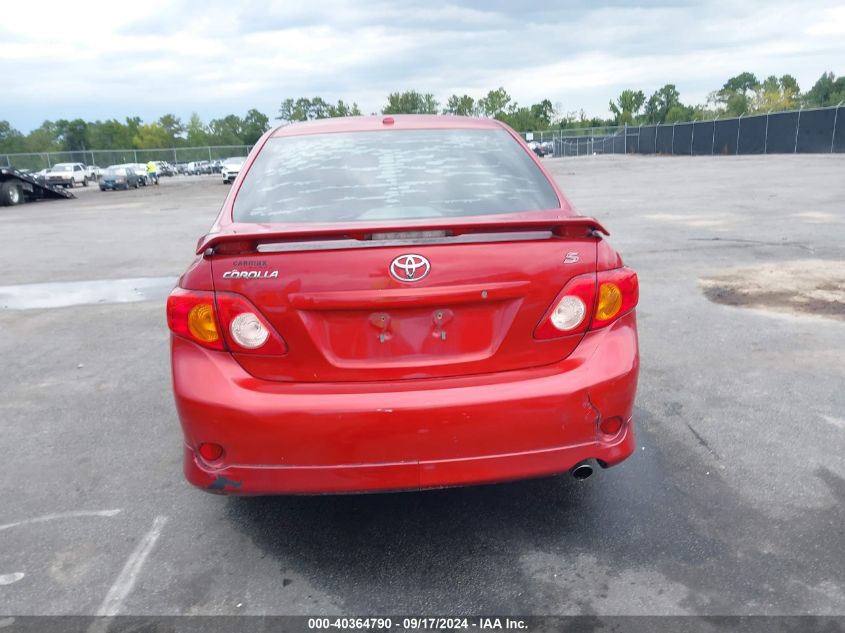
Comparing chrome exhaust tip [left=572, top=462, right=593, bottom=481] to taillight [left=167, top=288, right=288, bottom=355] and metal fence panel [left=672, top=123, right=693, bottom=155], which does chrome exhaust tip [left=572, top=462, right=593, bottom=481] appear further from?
metal fence panel [left=672, top=123, right=693, bottom=155]

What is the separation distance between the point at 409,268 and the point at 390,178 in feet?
3.06

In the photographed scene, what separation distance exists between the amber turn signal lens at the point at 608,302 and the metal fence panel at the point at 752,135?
47604 millimetres

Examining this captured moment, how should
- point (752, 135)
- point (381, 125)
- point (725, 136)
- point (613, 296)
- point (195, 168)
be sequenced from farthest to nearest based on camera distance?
point (195, 168), point (725, 136), point (752, 135), point (381, 125), point (613, 296)

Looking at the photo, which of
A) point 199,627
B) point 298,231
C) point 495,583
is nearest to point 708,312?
point 495,583

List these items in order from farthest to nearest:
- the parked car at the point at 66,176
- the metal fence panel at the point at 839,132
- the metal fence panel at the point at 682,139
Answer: the metal fence panel at the point at 682,139, the parked car at the point at 66,176, the metal fence panel at the point at 839,132

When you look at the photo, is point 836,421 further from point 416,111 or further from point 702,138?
point 416,111

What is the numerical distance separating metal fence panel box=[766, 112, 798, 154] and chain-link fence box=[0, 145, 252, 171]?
47.6m

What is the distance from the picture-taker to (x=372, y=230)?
8.59 feet

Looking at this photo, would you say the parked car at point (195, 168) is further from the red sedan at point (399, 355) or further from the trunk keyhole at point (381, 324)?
the trunk keyhole at point (381, 324)

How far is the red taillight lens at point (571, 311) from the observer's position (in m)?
2.71

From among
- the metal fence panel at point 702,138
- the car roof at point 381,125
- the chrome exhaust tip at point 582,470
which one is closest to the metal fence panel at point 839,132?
the metal fence panel at point 702,138

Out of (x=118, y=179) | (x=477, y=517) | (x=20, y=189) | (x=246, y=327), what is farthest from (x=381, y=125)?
(x=118, y=179)

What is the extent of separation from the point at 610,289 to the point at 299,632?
1738 millimetres

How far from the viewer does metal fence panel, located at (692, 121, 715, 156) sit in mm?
50281
